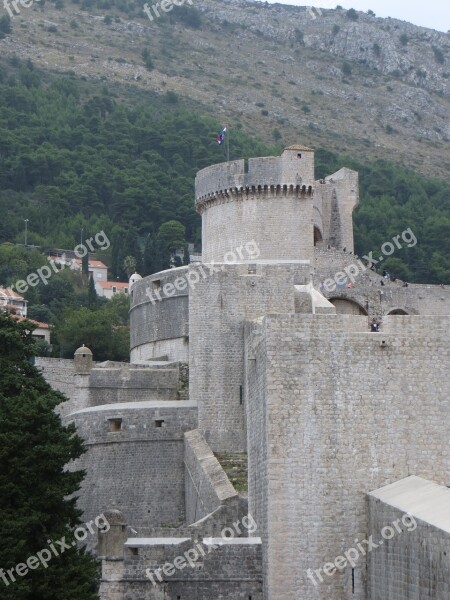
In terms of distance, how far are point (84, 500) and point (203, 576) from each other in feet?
44.2

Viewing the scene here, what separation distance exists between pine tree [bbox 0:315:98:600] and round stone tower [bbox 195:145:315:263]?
47.7 feet

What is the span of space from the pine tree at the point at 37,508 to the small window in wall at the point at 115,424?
8.78m

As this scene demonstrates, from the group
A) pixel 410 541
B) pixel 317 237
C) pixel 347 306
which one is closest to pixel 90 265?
pixel 317 237

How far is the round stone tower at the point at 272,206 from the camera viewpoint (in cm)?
4506

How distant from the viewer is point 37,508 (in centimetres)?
2898

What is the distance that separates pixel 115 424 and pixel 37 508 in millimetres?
12304

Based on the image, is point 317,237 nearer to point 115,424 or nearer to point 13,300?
point 115,424

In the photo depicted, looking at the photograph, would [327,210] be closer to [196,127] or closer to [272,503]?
[272,503]

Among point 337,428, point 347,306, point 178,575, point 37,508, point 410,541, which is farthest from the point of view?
point 347,306

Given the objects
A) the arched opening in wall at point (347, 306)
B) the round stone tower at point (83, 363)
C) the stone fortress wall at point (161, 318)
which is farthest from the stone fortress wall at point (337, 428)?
the stone fortress wall at point (161, 318)

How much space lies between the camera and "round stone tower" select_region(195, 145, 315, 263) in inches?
1774

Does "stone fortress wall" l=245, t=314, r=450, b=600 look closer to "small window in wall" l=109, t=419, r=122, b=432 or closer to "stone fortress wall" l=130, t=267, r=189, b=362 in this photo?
"small window in wall" l=109, t=419, r=122, b=432

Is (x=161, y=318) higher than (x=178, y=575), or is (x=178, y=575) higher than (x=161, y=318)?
(x=161, y=318)

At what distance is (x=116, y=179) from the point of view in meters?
133
